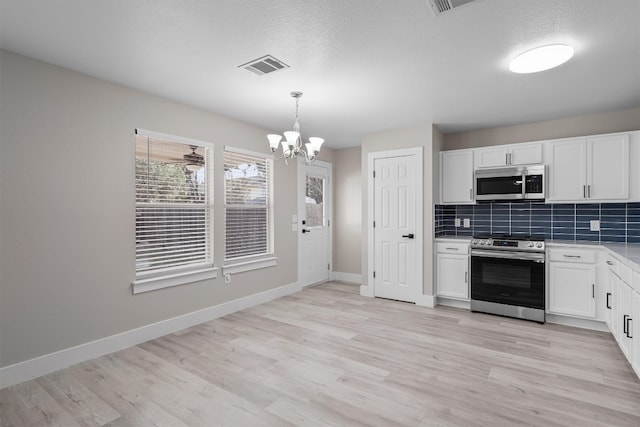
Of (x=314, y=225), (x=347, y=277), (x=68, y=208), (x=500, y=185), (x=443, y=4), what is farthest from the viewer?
(x=347, y=277)

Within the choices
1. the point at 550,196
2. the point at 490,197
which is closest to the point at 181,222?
the point at 490,197

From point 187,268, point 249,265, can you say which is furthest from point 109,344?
point 249,265

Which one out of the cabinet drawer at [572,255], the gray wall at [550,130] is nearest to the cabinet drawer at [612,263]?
the cabinet drawer at [572,255]

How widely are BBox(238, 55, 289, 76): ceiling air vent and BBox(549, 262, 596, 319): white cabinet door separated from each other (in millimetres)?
3624

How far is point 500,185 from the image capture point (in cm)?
413

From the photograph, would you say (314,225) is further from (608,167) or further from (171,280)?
(608,167)

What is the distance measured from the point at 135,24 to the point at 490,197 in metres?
4.12

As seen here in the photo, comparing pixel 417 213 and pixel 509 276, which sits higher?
pixel 417 213

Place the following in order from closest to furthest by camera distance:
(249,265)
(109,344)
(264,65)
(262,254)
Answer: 1. (264,65)
2. (109,344)
3. (249,265)
4. (262,254)

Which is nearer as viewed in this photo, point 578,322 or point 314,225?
point 578,322

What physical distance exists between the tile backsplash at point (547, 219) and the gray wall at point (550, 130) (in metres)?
0.87

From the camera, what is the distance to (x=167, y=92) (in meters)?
3.24

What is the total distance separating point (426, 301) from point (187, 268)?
308cm

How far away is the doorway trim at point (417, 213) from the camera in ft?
14.5
